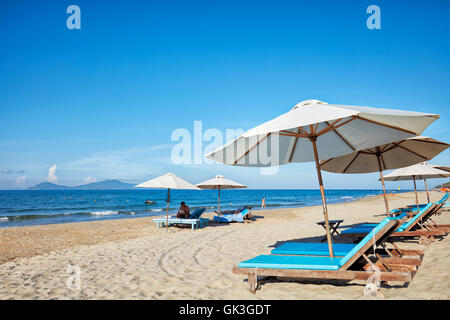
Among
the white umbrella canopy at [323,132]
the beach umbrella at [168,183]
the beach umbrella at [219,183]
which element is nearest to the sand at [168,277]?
the white umbrella canopy at [323,132]

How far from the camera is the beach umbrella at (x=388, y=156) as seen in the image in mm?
6141

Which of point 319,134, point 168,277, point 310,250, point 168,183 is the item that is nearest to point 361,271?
point 310,250

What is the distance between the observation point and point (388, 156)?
720 centimetres

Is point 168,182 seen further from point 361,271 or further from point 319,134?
point 361,271

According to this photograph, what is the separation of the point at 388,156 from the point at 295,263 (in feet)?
16.2

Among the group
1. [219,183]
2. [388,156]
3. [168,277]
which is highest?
[388,156]

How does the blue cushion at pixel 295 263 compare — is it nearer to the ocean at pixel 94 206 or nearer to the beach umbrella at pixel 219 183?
the beach umbrella at pixel 219 183

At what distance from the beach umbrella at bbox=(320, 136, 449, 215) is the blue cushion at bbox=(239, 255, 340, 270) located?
3.92 metres

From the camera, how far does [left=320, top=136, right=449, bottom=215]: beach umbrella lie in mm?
6141

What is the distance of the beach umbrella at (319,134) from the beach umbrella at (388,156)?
213cm

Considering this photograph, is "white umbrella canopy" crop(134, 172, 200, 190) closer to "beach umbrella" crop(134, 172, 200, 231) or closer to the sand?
"beach umbrella" crop(134, 172, 200, 231)

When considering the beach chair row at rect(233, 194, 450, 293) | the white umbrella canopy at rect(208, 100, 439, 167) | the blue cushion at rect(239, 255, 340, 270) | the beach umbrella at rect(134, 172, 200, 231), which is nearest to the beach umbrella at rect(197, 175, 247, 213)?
the beach umbrella at rect(134, 172, 200, 231)

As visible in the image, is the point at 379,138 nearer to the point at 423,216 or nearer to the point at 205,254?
the point at 423,216
